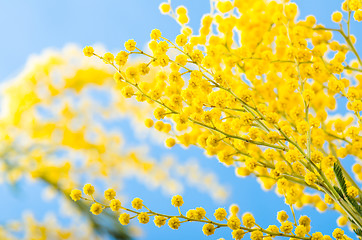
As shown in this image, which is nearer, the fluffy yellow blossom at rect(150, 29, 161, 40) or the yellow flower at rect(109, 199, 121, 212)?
the yellow flower at rect(109, 199, 121, 212)

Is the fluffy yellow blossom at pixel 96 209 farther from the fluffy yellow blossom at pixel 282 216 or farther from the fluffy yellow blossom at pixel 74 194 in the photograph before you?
the fluffy yellow blossom at pixel 282 216

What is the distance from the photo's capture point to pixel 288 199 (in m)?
0.92

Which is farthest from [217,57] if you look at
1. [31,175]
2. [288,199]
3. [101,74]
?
[31,175]

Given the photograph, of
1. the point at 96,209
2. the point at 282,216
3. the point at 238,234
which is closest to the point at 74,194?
the point at 96,209

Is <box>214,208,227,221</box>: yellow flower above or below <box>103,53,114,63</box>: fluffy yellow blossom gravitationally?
below

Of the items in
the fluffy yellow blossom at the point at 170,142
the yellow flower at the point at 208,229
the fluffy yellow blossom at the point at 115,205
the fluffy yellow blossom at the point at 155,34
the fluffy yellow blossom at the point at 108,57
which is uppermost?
the fluffy yellow blossom at the point at 155,34

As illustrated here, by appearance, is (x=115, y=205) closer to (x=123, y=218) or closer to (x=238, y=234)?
(x=123, y=218)


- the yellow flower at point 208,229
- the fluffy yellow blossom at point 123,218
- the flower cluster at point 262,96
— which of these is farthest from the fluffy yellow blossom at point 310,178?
the fluffy yellow blossom at point 123,218

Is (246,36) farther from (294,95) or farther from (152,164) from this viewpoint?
(152,164)

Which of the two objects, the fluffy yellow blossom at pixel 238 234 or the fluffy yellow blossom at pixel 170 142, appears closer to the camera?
the fluffy yellow blossom at pixel 238 234

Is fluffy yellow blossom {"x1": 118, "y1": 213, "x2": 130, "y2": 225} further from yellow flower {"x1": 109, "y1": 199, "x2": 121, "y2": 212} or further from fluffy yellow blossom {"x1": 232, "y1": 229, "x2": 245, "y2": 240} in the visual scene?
fluffy yellow blossom {"x1": 232, "y1": 229, "x2": 245, "y2": 240}

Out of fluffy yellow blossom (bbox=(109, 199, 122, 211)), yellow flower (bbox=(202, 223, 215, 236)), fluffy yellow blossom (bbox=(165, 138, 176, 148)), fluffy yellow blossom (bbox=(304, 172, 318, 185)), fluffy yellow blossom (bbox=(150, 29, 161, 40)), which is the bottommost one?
yellow flower (bbox=(202, 223, 215, 236))

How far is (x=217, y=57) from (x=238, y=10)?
293 millimetres

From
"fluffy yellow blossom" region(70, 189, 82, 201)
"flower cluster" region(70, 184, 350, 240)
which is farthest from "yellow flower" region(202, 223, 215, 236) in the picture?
"fluffy yellow blossom" region(70, 189, 82, 201)
